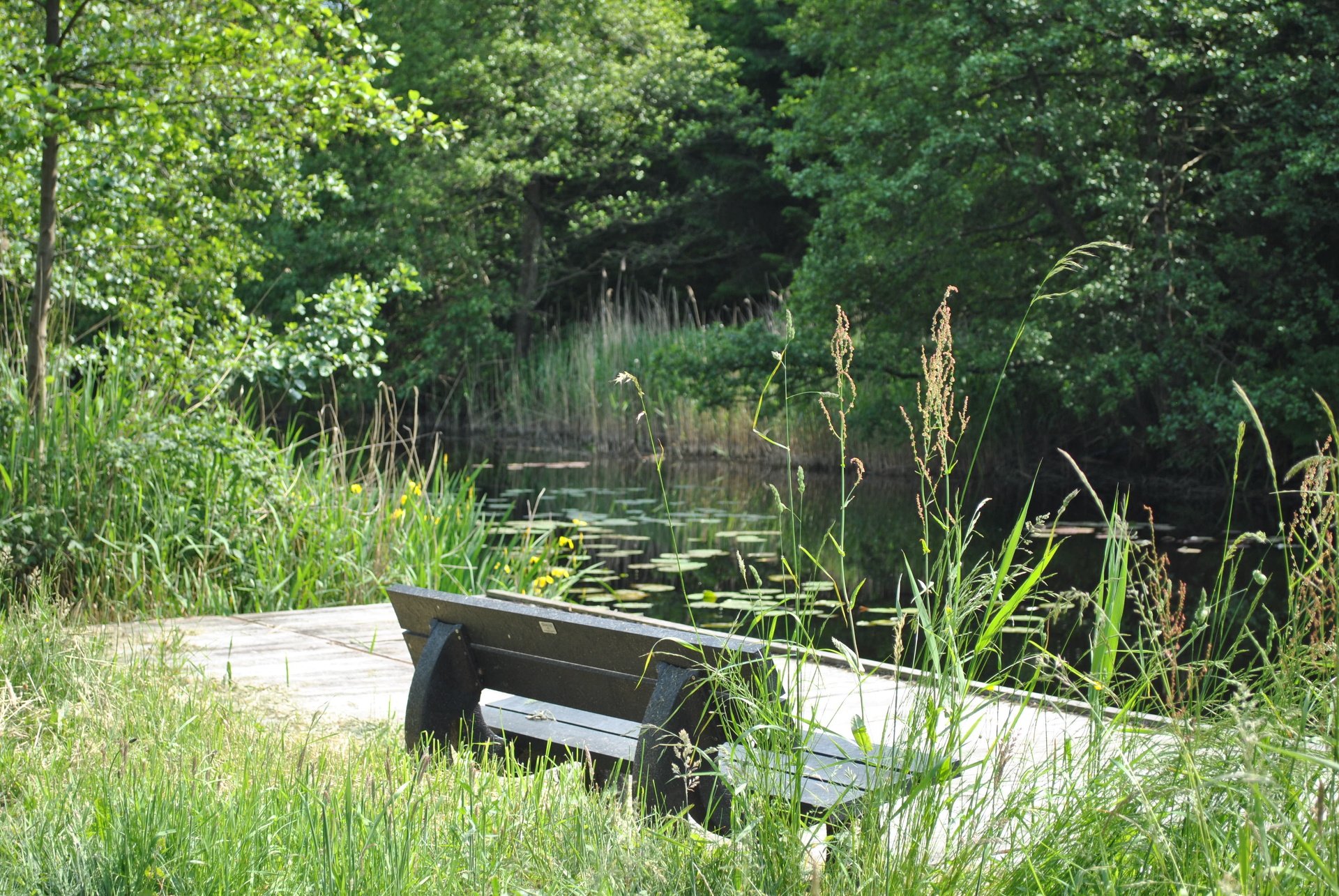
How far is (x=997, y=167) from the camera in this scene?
1365 centimetres

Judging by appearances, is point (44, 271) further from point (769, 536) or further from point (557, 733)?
point (769, 536)

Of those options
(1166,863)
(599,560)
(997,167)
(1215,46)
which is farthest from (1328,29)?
(1166,863)

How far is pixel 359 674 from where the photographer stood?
4949mm

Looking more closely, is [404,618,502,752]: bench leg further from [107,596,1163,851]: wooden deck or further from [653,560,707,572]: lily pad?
[653,560,707,572]: lily pad

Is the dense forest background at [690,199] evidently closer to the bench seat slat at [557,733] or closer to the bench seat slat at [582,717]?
the bench seat slat at [582,717]

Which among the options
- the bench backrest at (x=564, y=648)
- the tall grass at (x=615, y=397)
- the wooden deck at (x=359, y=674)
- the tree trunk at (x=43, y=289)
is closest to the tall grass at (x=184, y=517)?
the tree trunk at (x=43, y=289)

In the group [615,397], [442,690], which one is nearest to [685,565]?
[442,690]

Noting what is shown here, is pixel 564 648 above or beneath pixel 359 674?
above

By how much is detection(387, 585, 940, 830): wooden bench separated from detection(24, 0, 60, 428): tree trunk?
3.36 m

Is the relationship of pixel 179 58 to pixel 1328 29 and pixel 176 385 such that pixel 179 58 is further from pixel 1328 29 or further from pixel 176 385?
pixel 1328 29

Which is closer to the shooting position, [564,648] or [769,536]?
[564,648]

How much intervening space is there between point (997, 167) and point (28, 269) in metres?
9.55

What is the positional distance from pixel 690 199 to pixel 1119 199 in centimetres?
1270

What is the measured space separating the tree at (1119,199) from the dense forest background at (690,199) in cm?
5
